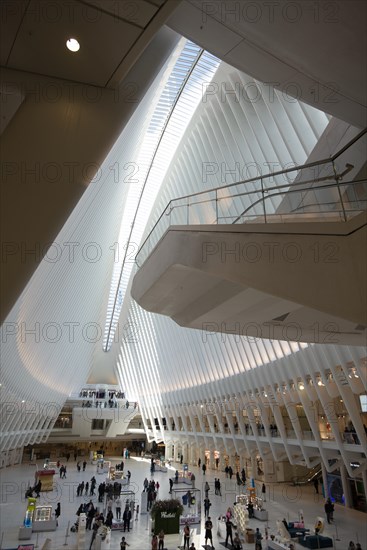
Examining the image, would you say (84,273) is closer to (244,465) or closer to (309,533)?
(309,533)

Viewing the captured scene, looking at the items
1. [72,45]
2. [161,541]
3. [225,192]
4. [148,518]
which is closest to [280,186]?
[225,192]

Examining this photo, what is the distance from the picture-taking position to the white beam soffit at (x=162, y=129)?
1975 centimetres

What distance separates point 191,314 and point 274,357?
53.8 feet

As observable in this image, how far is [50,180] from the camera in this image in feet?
13.4

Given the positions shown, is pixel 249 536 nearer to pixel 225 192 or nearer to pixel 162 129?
pixel 225 192

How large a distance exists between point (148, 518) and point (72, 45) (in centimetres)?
1876

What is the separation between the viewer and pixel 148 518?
17.0 meters

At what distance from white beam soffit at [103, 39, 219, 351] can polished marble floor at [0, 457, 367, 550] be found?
18791mm

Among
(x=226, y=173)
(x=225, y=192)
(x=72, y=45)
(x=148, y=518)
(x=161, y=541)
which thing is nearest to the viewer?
(x=72, y=45)

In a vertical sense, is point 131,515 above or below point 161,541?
below

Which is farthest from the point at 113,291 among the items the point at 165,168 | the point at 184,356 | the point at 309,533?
the point at 309,533

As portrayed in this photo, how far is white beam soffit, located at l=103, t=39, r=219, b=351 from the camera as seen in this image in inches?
778

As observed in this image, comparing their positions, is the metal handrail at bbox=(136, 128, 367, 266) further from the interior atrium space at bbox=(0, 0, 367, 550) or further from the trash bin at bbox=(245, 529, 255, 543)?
the trash bin at bbox=(245, 529, 255, 543)

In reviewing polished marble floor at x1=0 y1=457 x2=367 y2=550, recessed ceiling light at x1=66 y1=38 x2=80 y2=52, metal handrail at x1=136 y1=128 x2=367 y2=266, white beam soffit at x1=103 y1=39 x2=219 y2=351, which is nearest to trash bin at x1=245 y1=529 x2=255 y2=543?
polished marble floor at x1=0 y1=457 x2=367 y2=550
